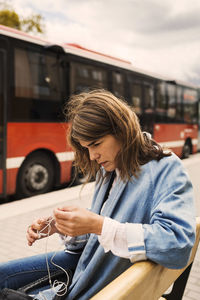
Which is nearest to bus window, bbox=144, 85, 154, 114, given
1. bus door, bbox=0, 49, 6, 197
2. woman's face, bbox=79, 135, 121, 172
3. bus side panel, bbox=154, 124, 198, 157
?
bus side panel, bbox=154, 124, 198, 157

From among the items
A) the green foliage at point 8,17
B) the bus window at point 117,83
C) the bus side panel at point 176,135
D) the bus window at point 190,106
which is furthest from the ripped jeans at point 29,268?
the green foliage at point 8,17

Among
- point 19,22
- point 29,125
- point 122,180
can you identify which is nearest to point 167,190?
point 122,180

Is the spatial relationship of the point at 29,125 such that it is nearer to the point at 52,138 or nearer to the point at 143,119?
the point at 52,138

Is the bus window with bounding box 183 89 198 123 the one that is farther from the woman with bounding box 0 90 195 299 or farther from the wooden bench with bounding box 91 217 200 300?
the wooden bench with bounding box 91 217 200 300

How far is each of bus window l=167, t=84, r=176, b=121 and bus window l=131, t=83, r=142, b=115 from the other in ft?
7.48

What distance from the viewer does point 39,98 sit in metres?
7.36

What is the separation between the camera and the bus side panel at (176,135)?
40.0ft

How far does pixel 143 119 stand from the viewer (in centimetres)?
1126

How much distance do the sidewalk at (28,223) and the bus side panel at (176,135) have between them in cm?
525

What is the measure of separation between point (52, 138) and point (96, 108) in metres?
6.14

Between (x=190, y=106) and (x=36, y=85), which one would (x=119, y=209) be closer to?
(x=36, y=85)

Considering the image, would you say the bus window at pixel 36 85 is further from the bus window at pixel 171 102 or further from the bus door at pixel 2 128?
the bus window at pixel 171 102

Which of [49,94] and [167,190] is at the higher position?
[49,94]

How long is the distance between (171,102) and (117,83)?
Answer: 4.15 m
